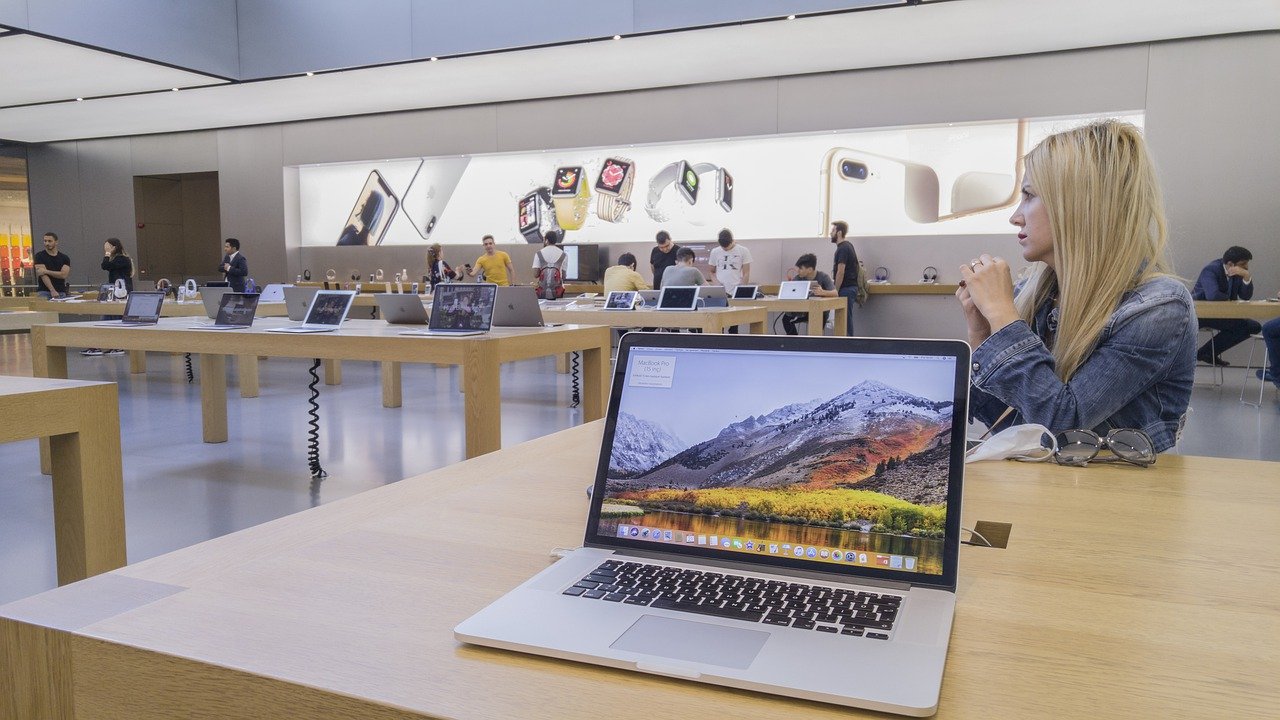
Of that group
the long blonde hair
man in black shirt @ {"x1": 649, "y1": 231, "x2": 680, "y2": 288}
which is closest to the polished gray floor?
the long blonde hair

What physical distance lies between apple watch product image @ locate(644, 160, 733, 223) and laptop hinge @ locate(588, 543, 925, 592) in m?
9.31

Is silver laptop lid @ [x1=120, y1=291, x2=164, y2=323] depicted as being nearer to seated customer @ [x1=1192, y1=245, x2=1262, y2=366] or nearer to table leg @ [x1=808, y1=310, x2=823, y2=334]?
table leg @ [x1=808, y1=310, x2=823, y2=334]

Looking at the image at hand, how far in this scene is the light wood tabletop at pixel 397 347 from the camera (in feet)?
9.31

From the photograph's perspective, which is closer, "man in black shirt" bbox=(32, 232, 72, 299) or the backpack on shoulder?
the backpack on shoulder

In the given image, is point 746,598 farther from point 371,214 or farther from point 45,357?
point 371,214

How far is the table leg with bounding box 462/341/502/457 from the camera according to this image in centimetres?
281

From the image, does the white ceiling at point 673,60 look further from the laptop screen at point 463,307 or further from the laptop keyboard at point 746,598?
the laptop keyboard at point 746,598

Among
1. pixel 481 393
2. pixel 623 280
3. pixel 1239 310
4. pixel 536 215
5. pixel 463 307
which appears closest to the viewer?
pixel 481 393

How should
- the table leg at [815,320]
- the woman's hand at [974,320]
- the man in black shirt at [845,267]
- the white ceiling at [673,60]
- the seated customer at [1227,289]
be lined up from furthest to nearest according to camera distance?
the man in black shirt at [845,267] → the white ceiling at [673,60] → the table leg at [815,320] → the seated customer at [1227,289] → the woman's hand at [974,320]

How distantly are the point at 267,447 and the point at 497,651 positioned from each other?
402cm

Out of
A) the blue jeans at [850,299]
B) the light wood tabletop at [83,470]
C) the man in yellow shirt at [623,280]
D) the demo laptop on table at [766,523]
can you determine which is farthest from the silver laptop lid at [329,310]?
the blue jeans at [850,299]

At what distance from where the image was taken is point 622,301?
17.1ft

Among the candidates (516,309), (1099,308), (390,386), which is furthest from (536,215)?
(1099,308)

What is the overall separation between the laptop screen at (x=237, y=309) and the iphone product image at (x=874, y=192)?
22.7 ft
